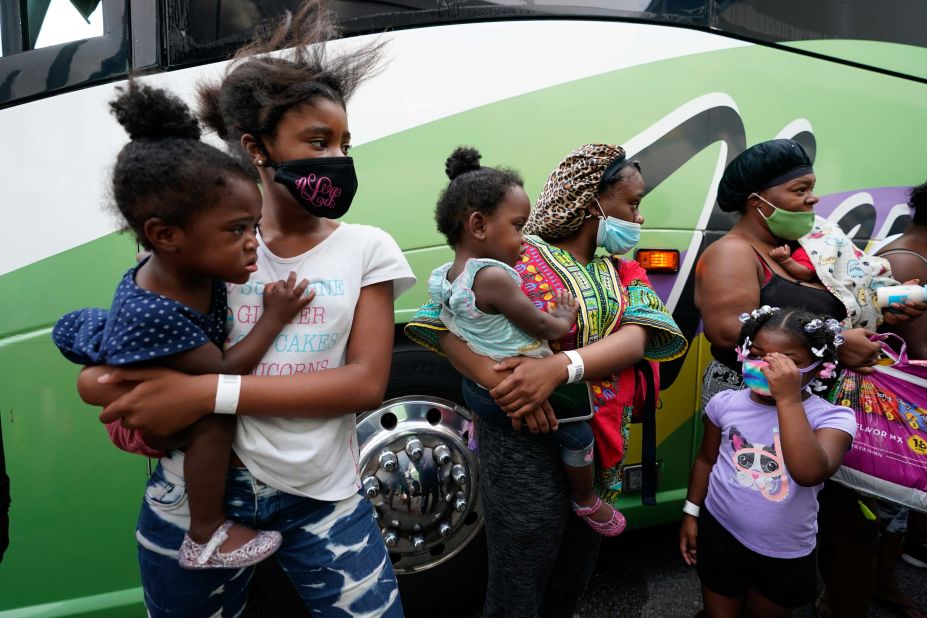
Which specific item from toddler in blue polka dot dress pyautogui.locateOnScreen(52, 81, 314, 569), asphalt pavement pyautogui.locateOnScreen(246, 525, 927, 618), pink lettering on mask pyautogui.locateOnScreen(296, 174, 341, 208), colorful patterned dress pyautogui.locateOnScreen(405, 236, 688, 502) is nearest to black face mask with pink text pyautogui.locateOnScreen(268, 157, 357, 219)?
pink lettering on mask pyautogui.locateOnScreen(296, 174, 341, 208)

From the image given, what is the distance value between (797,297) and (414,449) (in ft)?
4.78

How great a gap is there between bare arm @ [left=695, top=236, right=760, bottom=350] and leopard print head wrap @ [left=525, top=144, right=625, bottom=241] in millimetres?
558

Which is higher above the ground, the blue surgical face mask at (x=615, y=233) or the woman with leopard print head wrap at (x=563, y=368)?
the blue surgical face mask at (x=615, y=233)

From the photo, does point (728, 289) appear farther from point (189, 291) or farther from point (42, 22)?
point (42, 22)

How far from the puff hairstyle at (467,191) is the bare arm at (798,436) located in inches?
36.4

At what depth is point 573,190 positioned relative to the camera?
1749 millimetres

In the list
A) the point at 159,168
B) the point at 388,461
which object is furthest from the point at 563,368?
the point at 159,168

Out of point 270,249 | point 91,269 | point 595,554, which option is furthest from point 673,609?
point 91,269

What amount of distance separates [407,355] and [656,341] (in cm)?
94

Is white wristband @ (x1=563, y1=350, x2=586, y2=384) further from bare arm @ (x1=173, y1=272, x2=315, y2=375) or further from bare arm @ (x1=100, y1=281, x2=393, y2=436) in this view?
bare arm @ (x1=173, y1=272, x2=315, y2=375)

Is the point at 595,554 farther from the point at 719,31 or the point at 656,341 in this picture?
the point at 719,31

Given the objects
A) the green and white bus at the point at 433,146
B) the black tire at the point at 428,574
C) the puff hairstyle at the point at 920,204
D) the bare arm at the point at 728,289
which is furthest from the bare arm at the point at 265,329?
the puff hairstyle at the point at 920,204

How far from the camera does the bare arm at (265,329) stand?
1.20 meters

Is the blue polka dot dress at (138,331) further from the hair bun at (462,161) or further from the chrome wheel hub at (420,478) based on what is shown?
the chrome wheel hub at (420,478)
